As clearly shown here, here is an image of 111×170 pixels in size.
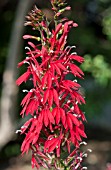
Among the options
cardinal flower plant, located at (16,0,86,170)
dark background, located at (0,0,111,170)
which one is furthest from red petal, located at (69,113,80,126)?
dark background, located at (0,0,111,170)

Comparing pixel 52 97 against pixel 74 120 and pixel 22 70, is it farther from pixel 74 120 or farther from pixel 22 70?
pixel 22 70

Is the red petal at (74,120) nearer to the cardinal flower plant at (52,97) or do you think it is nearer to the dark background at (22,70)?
the cardinal flower plant at (52,97)

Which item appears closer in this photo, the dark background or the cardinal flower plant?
the cardinal flower plant

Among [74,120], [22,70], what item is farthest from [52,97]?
[22,70]

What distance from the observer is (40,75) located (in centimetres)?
247

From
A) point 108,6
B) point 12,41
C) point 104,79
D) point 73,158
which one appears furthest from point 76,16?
point 73,158

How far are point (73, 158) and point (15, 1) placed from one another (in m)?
5.96

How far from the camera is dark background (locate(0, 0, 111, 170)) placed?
287 inches

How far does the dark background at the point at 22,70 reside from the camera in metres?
7.29

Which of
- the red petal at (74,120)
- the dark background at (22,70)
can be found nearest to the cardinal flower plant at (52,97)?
the red petal at (74,120)

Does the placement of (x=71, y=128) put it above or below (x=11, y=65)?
below

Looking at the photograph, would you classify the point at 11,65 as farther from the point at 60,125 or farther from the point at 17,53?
the point at 60,125

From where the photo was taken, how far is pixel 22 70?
742 centimetres

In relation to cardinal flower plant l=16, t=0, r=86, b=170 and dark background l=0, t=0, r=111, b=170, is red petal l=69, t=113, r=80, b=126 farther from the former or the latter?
dark background l=0, t=0, r=111, b=170
